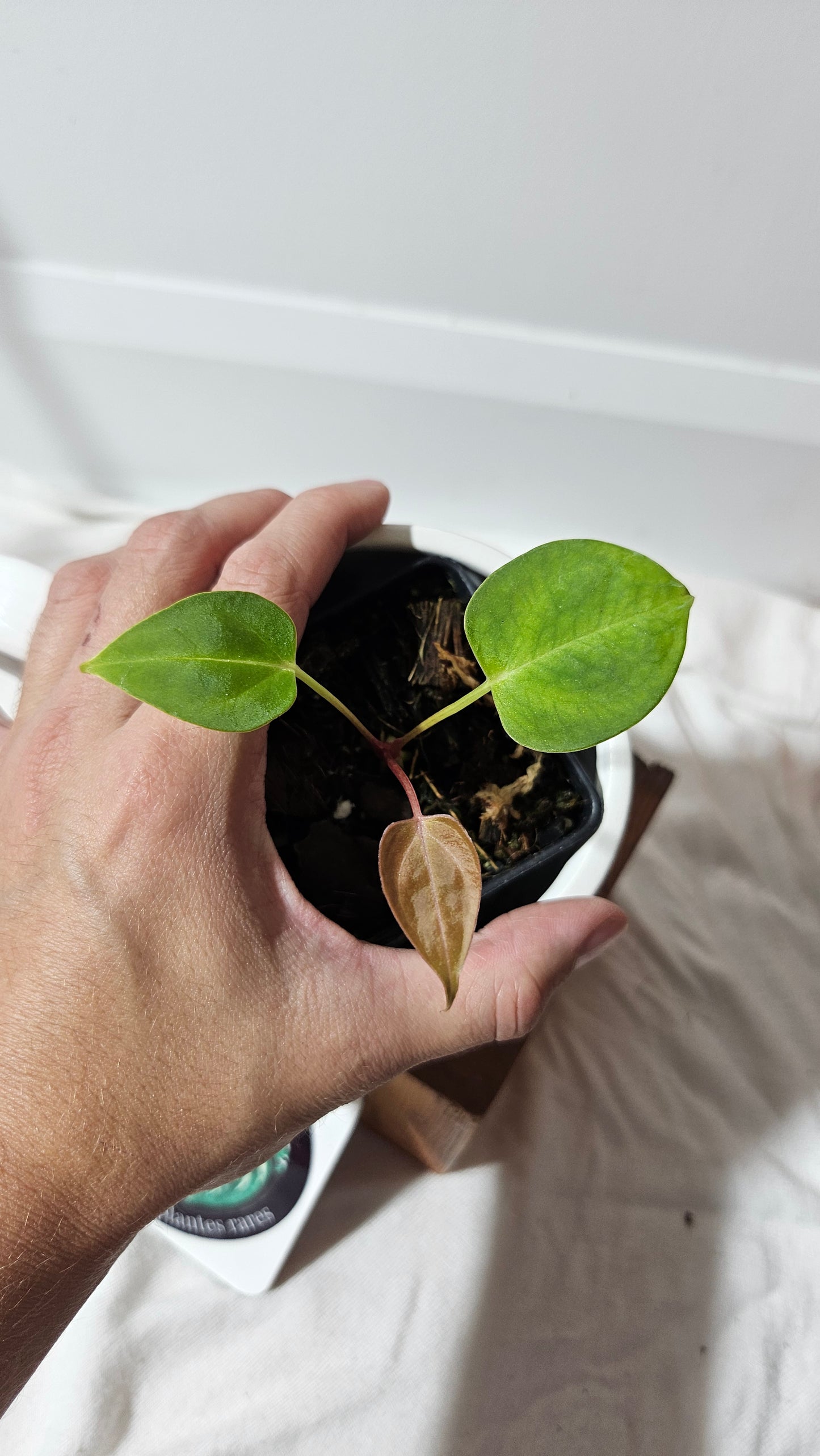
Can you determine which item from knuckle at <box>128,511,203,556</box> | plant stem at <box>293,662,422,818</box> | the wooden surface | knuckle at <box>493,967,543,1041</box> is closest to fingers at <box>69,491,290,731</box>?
knuckle at <box>128,511,203,556</box>

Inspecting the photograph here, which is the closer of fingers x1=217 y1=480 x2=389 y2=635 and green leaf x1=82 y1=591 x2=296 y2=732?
green leaf x1=82 y1=591 x2=296 y2=732

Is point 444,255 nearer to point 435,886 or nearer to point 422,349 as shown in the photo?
point 422,349

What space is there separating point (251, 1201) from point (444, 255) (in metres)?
0.72

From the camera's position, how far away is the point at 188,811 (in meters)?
0.41

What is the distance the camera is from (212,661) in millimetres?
326

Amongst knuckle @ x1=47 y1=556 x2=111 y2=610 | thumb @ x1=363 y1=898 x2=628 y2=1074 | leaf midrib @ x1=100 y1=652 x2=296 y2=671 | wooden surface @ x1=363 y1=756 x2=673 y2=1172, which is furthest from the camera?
wooden surface @ x1=363 y1=756 x2=673 y2=1172

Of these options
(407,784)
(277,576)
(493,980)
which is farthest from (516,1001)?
(277,576)

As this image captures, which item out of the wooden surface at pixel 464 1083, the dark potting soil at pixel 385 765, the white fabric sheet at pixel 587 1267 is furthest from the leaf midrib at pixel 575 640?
the white fabric sheet at pixel 587 1267

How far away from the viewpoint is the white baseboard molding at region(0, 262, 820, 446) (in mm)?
686

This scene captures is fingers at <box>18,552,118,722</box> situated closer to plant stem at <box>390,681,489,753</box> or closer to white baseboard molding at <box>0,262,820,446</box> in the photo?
plant stem at <box>390,681,489,753</box>

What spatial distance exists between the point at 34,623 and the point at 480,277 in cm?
40

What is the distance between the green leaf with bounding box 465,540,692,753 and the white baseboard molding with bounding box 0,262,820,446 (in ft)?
1.43

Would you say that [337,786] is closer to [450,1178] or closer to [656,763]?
[656,763]

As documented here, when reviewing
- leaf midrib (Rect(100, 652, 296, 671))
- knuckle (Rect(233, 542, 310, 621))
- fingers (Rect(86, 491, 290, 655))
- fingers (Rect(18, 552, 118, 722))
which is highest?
leaf midrib (Rect(100, 652, 296, 671))
